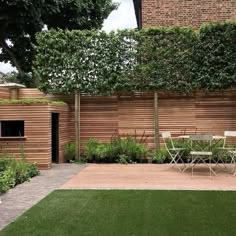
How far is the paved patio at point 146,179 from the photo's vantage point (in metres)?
8.84

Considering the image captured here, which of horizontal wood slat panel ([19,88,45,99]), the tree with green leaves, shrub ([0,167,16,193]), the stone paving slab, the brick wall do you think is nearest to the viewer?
the stone paving slab

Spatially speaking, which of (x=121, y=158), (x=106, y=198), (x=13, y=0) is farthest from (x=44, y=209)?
(x=13, y=0)

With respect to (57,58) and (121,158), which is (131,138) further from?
(57,58)

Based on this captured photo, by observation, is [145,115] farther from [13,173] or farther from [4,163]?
[13,173]

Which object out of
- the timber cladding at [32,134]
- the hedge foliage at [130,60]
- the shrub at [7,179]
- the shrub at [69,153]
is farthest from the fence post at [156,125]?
the shrub at [7,179]

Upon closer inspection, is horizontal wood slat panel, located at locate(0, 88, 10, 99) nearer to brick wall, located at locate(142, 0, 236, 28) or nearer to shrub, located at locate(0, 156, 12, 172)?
shrub, located at locate(0, 156, 12, 172)

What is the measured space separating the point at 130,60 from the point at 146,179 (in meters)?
5.01

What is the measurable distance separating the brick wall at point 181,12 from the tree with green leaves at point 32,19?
404 cm

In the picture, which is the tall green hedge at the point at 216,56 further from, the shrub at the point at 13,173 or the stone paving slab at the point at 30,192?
the shrub at the point at 13,173

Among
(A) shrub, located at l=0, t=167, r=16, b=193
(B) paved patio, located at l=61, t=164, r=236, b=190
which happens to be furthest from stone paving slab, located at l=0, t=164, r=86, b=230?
(B) paved patio, located at l=61, t=164, r=236, b=190

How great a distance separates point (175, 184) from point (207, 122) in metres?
5.06

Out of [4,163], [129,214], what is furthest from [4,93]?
[129,214]

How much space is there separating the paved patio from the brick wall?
554 cm

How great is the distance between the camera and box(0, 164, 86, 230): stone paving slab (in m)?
6.61
